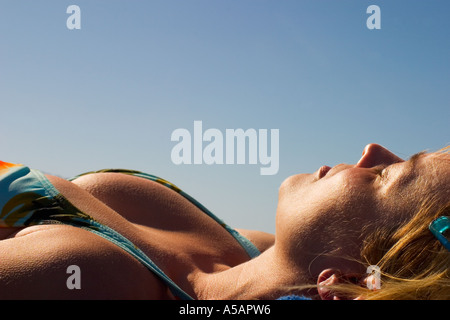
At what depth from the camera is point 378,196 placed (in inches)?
75.8

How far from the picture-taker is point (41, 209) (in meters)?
2.18

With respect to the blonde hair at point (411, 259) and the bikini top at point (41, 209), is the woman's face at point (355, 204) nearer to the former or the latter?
the blonde hair at point (411, 259)

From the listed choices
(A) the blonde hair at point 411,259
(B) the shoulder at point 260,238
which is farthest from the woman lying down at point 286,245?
(B) the shoulder at point 260,238

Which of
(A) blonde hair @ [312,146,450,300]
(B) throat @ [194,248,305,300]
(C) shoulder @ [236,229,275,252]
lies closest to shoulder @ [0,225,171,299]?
(B) throat @ [194,248,305,300]

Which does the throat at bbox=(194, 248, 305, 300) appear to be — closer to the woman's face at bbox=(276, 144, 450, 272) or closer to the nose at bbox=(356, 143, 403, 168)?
the woman's face at bbox=(276, 144, 450, 272)

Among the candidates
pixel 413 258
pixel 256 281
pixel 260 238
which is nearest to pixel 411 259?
pixel 413 258

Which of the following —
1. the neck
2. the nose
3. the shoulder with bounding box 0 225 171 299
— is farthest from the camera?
the nose

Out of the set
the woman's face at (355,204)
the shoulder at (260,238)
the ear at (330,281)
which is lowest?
the shoulder at (260,238)

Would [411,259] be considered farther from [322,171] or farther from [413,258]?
[322,171]

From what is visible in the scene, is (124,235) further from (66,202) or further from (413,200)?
(413,200)

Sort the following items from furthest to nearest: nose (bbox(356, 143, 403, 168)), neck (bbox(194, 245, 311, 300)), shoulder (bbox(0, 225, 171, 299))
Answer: nose (bbox(356, 143, 403, 168)) → neck (bbox(194, 245, 311, 300)) → shoulder (bbox(0, 225, 171, 299))

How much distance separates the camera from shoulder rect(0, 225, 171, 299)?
1.68 m

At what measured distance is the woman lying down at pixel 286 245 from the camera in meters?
1.74
